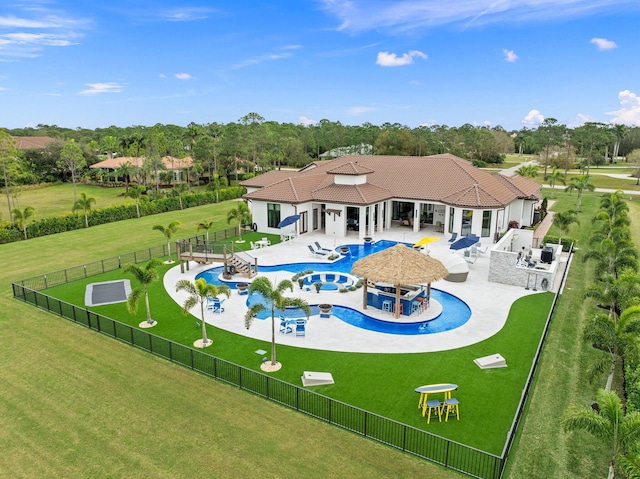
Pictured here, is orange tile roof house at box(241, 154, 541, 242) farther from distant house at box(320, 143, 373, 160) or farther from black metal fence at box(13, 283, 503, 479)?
distant house at box(320, 143, 373, 160)

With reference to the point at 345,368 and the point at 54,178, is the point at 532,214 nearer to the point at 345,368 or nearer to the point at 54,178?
the point at 345,368

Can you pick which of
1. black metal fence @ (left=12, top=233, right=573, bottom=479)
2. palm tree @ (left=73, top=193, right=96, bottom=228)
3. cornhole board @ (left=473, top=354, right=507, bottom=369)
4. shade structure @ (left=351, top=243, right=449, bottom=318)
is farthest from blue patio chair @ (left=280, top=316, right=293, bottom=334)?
palm tree @ (left=73, top=193, right=96, bottom=228)

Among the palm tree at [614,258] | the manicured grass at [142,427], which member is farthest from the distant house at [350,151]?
the manicured grass at [142,427]

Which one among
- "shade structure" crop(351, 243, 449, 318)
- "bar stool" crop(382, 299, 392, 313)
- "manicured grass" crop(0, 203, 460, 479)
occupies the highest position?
"shade structure" crop(351, 243, 449, 318)

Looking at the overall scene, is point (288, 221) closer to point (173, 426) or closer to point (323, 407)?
point (323, 407)

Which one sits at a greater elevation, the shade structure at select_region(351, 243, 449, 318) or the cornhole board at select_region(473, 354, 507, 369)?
the shade structure at select_region(351, 243, 449, 318)

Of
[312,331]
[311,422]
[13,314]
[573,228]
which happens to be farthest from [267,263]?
[573,228]

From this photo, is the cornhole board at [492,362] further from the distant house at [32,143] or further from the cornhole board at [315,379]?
the distant house at [32,143]

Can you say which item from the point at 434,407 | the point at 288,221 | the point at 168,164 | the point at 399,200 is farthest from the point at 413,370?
the point at 168,164
